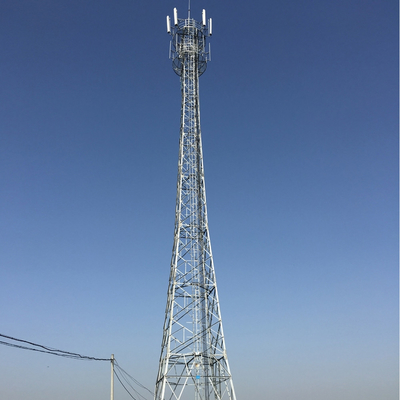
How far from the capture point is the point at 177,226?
4672 cm

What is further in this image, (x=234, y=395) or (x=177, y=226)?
(x=177, y=226)

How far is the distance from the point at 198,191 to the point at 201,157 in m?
3.39

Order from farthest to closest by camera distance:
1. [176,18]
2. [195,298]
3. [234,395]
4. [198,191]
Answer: [176,18]
[198,191]
[195,298]
[234,395]

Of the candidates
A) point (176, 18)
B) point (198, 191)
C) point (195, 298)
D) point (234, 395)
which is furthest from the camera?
point (176, 18)

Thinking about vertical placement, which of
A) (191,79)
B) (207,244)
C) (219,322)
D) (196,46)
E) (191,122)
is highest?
(196,46)

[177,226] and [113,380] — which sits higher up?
[177,226]

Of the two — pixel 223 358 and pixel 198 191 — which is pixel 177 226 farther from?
pixel 223 358

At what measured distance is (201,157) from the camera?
48781 millimetres

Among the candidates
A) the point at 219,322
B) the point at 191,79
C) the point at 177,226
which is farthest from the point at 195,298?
the point at 191,79

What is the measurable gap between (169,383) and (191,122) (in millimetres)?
24174

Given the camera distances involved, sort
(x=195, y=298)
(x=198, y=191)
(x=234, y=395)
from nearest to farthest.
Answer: (x=234, y=395) → (x=195, y=298) → (x=198, y=191)

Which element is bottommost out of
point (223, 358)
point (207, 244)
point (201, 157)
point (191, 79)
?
point (223, 358)

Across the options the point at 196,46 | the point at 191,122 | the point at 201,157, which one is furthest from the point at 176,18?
the point at 201,157

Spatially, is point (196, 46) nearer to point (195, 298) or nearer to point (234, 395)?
point (195, 298)
